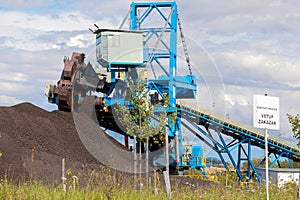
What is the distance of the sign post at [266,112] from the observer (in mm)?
10453

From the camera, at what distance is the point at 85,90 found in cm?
2947

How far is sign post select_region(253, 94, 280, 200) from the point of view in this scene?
34.3 ft

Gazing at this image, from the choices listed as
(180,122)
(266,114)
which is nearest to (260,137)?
(180,122)

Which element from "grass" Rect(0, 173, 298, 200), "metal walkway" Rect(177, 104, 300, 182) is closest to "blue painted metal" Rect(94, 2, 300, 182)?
"metal walkway" Rect(177, 104, 300, 182)

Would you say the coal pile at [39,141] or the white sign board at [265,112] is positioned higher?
the white sign board at [265,112]

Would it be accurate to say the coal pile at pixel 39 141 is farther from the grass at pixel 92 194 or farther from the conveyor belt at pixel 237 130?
the grass at pixel 92 194

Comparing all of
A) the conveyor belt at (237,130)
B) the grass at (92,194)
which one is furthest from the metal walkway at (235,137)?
the grass at (92,194)

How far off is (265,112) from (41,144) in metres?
14.9

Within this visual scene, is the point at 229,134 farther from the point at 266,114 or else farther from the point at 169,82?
the point at 266,114

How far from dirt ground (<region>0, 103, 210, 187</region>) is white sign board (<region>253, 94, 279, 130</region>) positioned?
852 cm

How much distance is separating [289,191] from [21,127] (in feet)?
46.7

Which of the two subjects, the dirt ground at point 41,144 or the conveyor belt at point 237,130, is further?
the conveyor belt at point 237,130

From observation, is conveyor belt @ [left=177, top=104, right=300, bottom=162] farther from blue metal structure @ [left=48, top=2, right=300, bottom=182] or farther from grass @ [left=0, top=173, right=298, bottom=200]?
grass @ [left=0, top=173, right=298, bottom=200]

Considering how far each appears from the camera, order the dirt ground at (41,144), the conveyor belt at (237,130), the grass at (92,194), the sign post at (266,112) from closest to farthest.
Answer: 1. the grass at (92,194)
2. the sign post at (266,112)
3. the dirt ground at (41,144)
4. the conveyor belt at (237,130)
